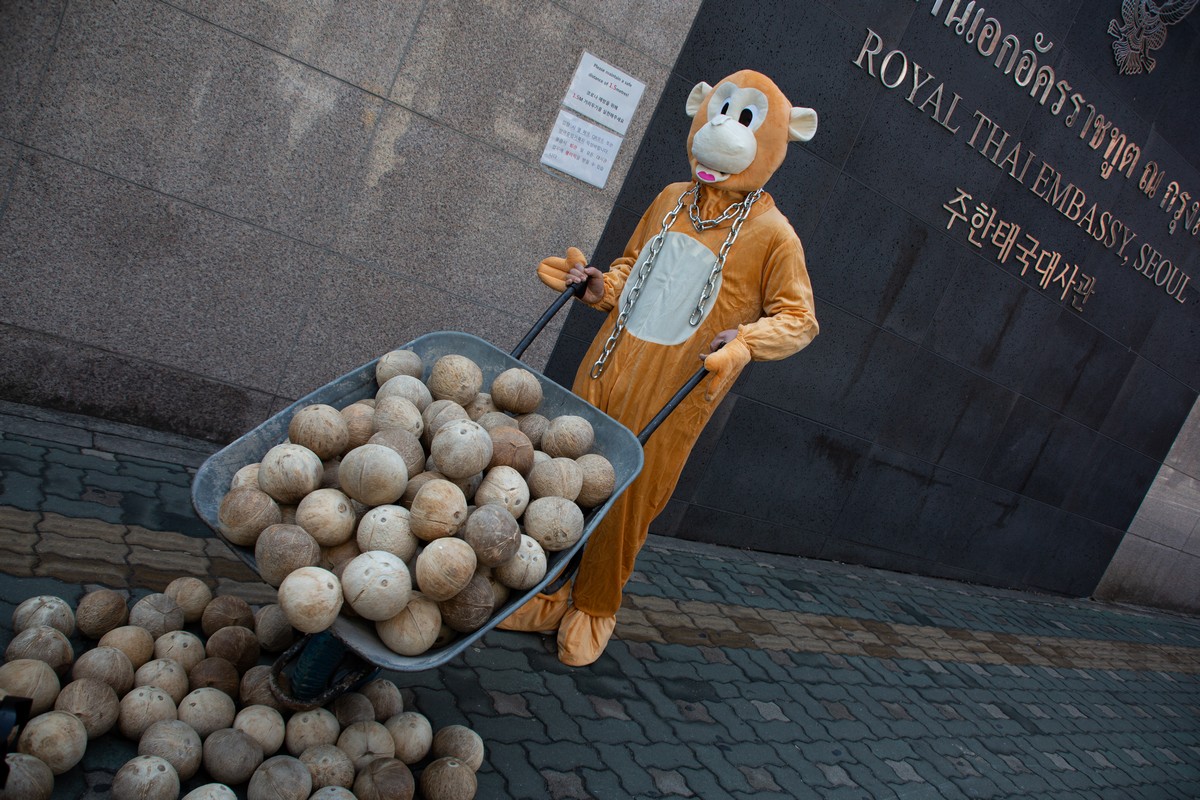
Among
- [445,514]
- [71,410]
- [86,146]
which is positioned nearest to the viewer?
[445,514]

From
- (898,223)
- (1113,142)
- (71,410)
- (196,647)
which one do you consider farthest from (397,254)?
(1113,142)

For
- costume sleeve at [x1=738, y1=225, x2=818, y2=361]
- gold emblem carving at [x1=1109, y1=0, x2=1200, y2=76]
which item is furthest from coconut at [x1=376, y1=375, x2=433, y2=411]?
gold emblem carving at [x1=1109, y1=0, x2=1200, y2=76]

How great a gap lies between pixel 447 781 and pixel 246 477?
107 centimetres

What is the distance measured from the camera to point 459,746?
2705 mm

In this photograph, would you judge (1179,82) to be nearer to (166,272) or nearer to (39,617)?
(166,272)

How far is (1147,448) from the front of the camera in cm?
886

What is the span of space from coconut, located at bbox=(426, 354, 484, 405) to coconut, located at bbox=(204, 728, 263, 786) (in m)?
1.19

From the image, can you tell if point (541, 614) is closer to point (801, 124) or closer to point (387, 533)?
point (387, 533)

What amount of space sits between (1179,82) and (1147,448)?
366cm

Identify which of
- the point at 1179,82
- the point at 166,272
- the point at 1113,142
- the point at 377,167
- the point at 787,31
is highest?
the point at 1179,82

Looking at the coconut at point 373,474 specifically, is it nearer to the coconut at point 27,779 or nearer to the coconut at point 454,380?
the coconut at point 454,380

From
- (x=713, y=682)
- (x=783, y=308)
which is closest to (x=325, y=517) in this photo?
(x=783, y=308)

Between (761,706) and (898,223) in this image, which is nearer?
(761,706)

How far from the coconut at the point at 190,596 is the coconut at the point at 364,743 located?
29.7 inches
